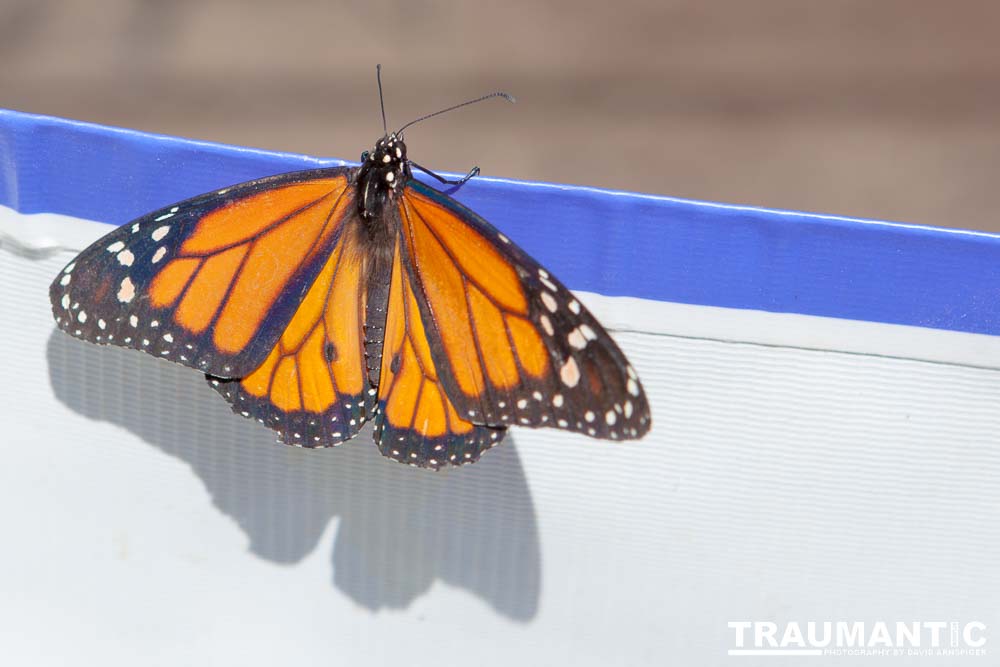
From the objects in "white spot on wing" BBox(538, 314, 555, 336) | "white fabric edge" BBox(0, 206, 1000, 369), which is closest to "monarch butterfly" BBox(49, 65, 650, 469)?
"white spot on wing" BBox(538, 314, 555, 336)

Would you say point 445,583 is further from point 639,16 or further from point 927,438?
point 639,16

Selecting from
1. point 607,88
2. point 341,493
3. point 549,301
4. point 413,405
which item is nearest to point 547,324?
point 549,301

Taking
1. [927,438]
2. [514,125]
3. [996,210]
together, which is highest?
[514,125]

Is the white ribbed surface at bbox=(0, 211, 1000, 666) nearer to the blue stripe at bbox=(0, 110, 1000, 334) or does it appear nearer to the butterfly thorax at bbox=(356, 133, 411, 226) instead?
the blue stripe at bbox=(0, 110, 1000, 334)

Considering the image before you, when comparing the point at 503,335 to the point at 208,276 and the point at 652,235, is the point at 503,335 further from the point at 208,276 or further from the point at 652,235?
the point at 208,276

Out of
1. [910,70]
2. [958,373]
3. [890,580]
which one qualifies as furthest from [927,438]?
[910,70]

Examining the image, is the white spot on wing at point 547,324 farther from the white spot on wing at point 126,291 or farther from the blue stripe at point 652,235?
the white spot on wing at point 126,291

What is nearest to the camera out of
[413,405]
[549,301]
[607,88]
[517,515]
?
[549,301]
